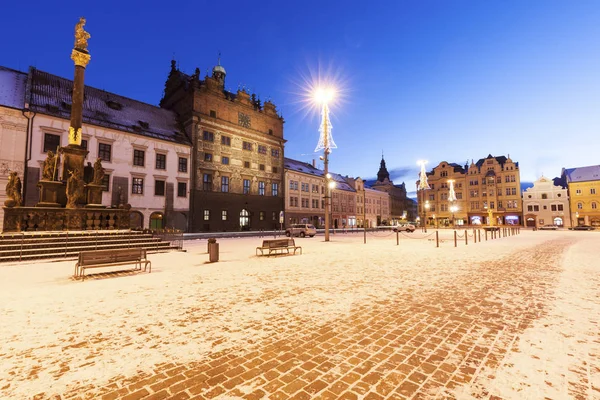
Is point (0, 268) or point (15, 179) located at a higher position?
point (15, 179)

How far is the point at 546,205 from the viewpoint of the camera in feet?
187

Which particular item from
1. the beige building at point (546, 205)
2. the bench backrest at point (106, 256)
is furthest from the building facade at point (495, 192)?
the bench backrest at point (106, 256)

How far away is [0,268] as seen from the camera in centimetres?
955

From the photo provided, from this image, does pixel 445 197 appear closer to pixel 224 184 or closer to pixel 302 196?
pixel 302 196

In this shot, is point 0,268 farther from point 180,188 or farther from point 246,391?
point 180,188

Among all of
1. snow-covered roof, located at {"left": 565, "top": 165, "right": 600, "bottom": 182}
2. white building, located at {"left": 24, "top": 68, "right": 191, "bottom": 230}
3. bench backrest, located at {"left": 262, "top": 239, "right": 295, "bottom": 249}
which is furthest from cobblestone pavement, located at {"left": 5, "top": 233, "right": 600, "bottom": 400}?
snow-covered roof, located at {"left": 565, "top": 165, "right": 600, "bottom": 182}

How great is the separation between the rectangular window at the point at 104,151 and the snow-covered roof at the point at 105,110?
2.04 meters

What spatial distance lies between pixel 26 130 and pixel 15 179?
14.7 meters

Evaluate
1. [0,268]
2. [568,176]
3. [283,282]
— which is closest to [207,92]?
[0,268]

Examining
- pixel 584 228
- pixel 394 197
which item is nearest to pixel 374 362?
pixel 584 228

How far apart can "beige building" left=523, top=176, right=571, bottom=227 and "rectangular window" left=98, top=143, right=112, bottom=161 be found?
74.8 metres

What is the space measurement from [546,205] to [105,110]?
A: 7866 cm

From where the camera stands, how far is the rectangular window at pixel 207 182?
35.2 metres

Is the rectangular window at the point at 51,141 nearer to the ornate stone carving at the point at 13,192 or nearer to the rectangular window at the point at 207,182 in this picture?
the ornate stone carving at the point at 13,192
